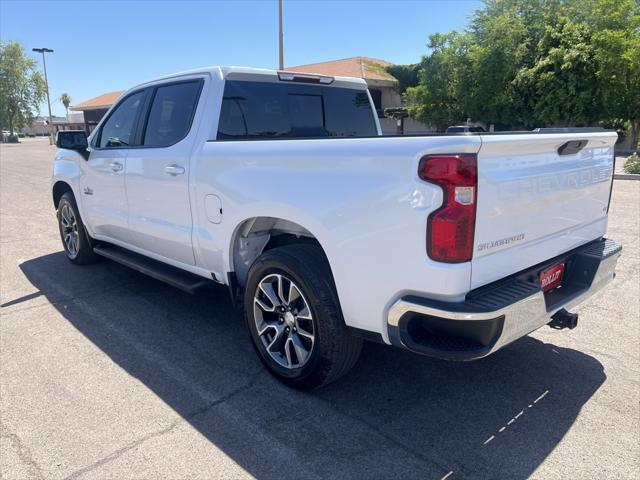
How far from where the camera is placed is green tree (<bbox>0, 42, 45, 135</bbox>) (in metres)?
73.0

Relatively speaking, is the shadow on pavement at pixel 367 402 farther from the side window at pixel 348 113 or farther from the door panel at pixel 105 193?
the side window at pixel 348 113

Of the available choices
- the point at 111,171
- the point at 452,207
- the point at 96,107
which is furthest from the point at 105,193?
the point at 96,107

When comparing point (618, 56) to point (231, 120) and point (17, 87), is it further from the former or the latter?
point (17, 87)

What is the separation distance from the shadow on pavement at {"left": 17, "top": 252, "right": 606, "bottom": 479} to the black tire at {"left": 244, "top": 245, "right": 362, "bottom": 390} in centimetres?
21

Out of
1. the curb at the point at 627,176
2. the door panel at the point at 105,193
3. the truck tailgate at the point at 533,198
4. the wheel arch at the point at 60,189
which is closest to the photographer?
the truck tailgate at the point at 533,198

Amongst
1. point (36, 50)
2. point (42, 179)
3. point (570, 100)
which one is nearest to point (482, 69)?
point (570, 100)

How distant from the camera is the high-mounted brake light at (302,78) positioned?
4074mm

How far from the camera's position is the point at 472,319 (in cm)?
226

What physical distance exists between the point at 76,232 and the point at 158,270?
218 centimetres

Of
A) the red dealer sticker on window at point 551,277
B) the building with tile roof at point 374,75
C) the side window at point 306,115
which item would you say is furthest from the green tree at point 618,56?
the red dealer sticker on window at point 551,277

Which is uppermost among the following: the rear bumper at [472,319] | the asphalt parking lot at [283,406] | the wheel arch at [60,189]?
the wheel arch at [60,189]

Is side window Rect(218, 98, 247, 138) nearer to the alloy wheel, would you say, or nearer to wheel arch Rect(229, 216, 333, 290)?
wheel arch Rect(229, 216, 333, 290)

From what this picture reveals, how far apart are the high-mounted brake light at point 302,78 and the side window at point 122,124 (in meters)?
1.38

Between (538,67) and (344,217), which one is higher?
(538,67)
